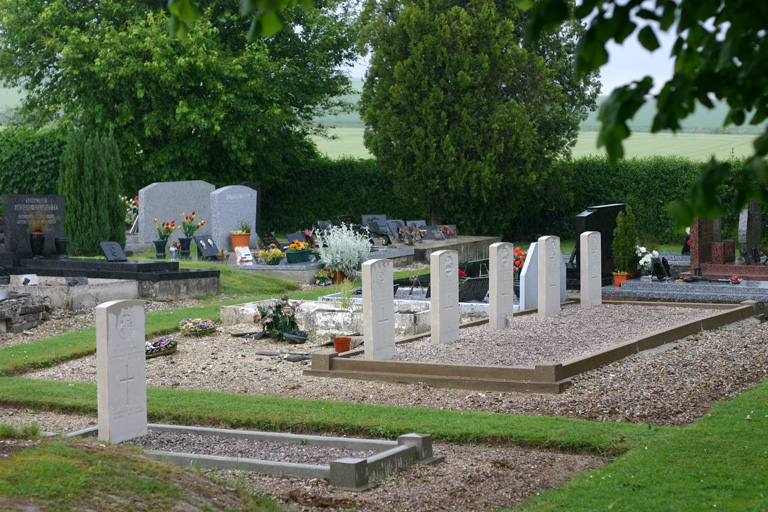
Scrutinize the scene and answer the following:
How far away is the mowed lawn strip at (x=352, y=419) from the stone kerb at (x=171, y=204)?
14.0m

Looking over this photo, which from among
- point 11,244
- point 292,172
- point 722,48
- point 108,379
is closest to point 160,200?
point 11,244

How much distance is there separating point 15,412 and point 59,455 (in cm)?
356

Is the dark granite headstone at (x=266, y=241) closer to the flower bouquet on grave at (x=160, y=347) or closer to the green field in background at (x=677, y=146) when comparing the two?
the flower bouquet on grave at (x=160, y=347)

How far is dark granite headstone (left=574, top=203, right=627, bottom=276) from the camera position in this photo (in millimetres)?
15389

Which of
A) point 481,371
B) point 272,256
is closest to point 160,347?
point 481,371

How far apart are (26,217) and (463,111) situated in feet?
43.6

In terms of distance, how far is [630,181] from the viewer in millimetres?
27578

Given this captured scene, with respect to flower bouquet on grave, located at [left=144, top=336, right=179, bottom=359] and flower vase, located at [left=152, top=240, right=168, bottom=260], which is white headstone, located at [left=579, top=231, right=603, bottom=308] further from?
flower vase, located at [left=152, top=240, right=168, bottom=260]

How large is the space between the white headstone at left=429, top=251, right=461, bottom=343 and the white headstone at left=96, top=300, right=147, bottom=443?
4.27m

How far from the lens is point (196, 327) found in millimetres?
12656

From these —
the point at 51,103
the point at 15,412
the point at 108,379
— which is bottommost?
the point at 15,412

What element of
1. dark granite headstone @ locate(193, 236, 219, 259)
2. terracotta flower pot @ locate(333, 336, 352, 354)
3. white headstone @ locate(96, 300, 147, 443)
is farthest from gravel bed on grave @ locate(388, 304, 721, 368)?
dark granite headstone @ locate(193, 236, 219, 259)

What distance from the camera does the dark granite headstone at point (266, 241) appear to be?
22192 millimetres

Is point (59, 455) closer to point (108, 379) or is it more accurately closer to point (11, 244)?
point (108, 379)
